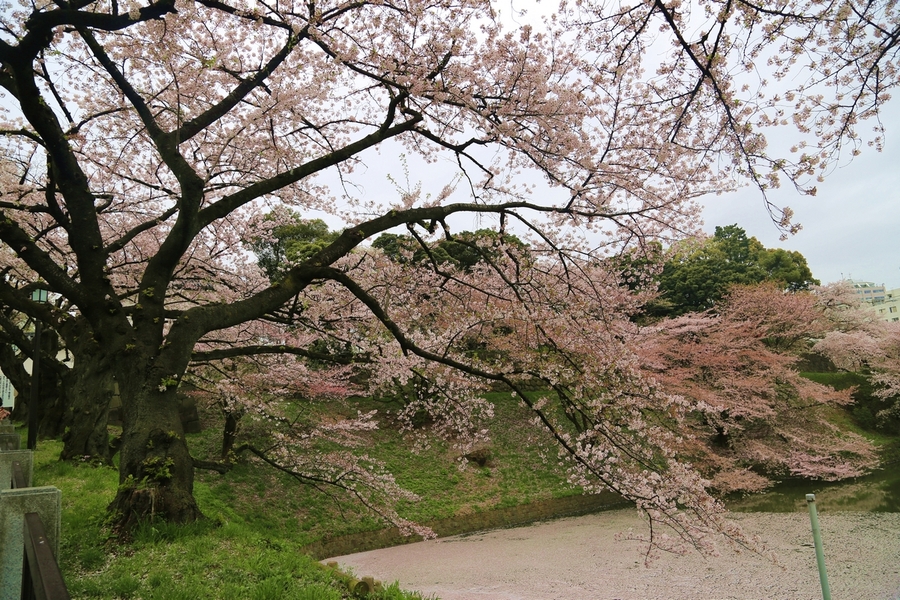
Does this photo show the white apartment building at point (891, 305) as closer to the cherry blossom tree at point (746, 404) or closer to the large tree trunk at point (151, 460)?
the cherry blossom tree at point (746, 404)

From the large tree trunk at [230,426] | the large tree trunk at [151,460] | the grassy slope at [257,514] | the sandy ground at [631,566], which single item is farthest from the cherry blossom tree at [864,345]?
the large tree trunk at [151,460]

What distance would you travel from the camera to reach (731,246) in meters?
27.9

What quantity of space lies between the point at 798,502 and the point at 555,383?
33.7 ft

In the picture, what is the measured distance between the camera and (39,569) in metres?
1.46

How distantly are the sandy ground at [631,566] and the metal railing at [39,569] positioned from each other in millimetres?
5552

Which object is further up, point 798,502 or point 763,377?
point 763,377

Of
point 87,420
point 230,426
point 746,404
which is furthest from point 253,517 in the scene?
Result: point 746,404

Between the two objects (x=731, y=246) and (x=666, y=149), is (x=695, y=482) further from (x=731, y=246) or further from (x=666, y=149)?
(x=731, y=246)

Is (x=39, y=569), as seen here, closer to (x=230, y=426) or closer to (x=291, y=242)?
(x=230, y=426)

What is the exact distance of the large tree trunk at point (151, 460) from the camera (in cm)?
382

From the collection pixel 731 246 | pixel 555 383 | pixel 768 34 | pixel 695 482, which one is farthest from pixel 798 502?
pixel 731 246

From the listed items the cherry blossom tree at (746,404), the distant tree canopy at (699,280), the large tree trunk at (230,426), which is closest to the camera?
the large tree trunk at (230,426)

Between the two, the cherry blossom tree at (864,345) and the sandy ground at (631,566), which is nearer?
the sandy ground at (631,566)

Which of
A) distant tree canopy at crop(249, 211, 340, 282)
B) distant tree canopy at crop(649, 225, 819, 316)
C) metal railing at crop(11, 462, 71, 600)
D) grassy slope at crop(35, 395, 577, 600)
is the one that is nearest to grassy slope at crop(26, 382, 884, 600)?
grassy slope at crop(35, 395, 577, 600)
